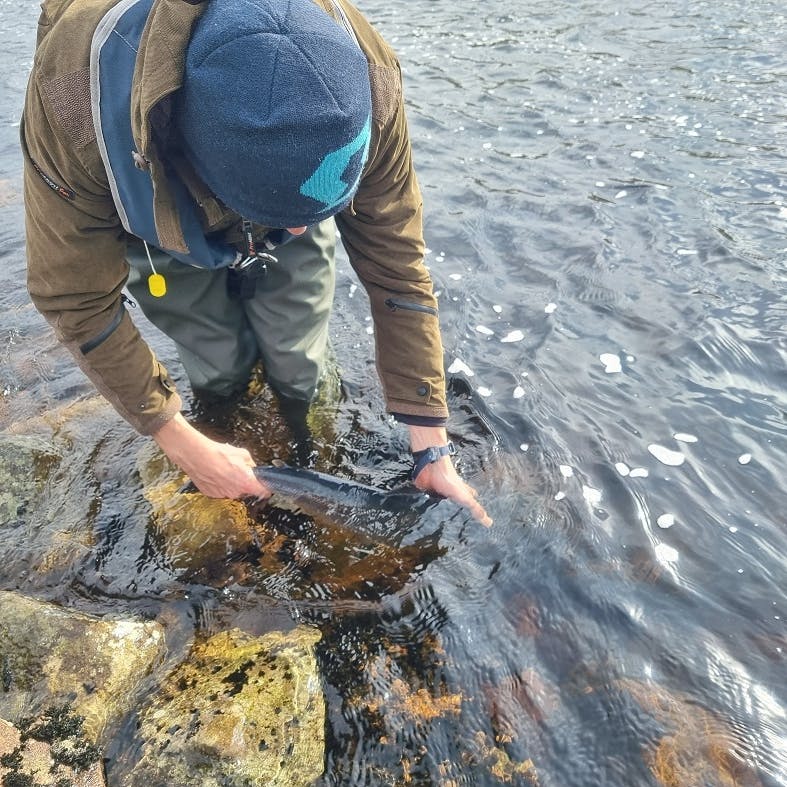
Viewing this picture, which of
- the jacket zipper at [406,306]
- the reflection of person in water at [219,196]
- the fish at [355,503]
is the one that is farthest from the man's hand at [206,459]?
the jacket zipper at [406,306]

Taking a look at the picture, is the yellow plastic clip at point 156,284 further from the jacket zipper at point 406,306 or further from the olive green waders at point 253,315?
the jacket zipper at point 406,306

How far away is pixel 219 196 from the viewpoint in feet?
6.68

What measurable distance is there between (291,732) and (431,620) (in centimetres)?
87

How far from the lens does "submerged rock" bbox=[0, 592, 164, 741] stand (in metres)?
2.68

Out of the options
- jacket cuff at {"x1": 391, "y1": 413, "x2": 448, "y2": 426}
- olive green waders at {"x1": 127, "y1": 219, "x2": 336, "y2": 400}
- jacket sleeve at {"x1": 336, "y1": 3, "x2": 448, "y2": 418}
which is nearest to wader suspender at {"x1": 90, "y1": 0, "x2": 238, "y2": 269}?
jacket sleeve at {"x1": 336, "y1": 3, "x2": 448, "y2": 418}

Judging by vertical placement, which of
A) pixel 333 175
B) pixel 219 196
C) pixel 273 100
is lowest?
pixel 219 196

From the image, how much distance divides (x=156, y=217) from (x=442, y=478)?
6.25 feet

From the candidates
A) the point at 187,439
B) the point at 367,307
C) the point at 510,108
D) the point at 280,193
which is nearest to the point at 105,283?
the point at 187,439

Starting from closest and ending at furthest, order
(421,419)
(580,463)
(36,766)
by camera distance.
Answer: (36,766) → (421,419) → (580,463)

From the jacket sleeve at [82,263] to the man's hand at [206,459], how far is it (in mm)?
82

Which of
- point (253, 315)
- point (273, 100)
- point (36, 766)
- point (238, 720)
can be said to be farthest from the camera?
point (253, 315)

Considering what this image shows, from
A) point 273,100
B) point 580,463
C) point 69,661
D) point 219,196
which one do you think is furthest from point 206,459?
point 580,463

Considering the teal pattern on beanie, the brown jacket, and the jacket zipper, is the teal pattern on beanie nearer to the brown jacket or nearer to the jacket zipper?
the brown jacket

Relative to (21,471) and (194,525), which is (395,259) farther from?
(21,471)
